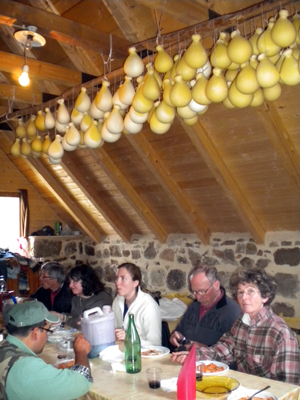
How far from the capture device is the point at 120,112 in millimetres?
2344

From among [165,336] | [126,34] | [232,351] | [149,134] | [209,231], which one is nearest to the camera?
[232,351]

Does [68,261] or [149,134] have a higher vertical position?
[149,134]

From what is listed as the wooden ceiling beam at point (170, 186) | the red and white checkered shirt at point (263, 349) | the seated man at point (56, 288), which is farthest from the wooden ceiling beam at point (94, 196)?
the red and white checkered shirt at point (263, 349)

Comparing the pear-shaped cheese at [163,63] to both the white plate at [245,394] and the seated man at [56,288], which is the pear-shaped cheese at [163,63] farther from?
A: the seated man at [56,288]

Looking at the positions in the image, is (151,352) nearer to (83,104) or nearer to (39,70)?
(83,104)

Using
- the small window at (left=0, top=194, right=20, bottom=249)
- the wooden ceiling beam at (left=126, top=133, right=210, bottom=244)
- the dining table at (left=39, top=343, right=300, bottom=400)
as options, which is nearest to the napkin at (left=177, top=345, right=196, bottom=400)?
the dining table at (left=39, top=343, right=300, bottom=400)

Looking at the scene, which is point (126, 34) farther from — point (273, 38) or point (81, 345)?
point (81, 345)

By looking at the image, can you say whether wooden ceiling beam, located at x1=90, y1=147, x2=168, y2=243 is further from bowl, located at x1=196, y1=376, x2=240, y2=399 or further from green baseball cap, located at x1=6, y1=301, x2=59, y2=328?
bowl, located at x1=196, y1=376, x2=240, y2=399

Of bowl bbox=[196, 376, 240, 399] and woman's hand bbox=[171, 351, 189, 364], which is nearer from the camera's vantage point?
bowl bbox=[196, 376, 240, 399]

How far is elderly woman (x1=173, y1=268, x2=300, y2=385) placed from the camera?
195cm

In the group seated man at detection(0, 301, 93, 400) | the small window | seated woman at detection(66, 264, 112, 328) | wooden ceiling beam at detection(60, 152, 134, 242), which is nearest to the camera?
seated man at detection(0, 301, 93, 400)

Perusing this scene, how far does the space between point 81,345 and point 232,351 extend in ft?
2.85

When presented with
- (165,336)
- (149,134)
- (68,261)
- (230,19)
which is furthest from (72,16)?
(68,261)

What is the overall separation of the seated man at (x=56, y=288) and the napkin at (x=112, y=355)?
1.58 meters
